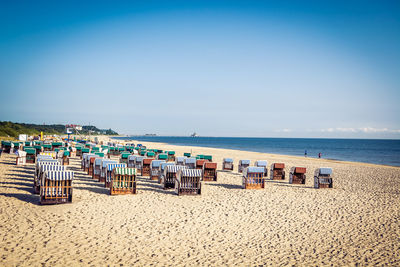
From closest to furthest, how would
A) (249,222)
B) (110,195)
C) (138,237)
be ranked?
(138,237)
(249,222)
(110,195)

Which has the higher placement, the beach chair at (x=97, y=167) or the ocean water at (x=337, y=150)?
the beach chair at (x=97, y=167)

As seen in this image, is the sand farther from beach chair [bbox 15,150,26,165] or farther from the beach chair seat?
beach chair [bbox 15,150,26,165]

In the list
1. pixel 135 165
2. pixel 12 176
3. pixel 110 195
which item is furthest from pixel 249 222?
pixel 12 176

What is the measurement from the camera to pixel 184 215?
8320 mm

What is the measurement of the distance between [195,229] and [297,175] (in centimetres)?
918

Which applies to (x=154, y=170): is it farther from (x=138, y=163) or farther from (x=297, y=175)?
(x=297, y=175)

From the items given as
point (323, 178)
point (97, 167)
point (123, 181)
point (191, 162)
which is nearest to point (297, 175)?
point (323, 178)

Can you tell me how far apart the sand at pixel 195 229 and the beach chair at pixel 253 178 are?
3.72ft

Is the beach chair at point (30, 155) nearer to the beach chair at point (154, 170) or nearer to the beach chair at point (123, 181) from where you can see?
the beach chair at point (154, 170)

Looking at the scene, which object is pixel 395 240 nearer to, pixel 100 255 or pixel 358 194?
pixel 358 194

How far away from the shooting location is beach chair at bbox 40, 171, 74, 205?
8609 millimetres

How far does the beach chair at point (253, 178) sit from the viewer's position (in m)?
12.7

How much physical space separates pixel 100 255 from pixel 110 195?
197 inches

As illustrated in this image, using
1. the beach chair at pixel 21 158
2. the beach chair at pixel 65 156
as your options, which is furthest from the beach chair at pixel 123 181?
the beach chair at pixel 21 158
